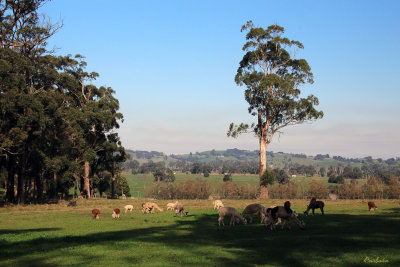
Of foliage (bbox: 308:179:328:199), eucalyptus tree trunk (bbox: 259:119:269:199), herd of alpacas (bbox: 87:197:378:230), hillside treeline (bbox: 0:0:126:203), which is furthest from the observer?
foliage (bbox: 308:179:328:199)

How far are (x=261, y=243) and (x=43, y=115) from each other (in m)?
36.9

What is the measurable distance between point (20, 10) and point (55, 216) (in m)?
31.1

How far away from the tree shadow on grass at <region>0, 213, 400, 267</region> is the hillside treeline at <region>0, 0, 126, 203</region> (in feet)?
87.0

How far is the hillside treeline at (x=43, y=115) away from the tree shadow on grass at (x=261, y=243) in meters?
26.5

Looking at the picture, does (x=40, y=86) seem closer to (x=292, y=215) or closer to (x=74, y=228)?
(x=74, y=228)

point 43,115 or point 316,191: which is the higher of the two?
point 43,115

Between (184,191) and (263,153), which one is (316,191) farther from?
(263,153)

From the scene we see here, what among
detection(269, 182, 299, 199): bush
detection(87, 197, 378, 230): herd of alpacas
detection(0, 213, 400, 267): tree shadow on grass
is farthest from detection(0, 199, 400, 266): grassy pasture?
detection(269, 182, 299, 199): bush

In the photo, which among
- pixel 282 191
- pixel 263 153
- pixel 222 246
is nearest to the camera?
pixel 222 246

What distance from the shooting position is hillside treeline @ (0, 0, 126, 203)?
1747 inches

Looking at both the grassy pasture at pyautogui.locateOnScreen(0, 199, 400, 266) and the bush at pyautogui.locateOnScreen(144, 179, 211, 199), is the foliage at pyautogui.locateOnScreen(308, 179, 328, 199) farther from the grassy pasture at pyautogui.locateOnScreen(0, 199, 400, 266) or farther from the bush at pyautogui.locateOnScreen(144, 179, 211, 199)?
the grassy pasture at pyautogui.locateOnScreen(0, 199, 400, 266)

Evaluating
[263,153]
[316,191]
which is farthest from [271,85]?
[316,191]

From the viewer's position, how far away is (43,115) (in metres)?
46.5

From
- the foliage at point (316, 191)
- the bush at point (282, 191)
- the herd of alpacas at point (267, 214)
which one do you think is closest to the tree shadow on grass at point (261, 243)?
the herd of alpacas at point (267, 214)
